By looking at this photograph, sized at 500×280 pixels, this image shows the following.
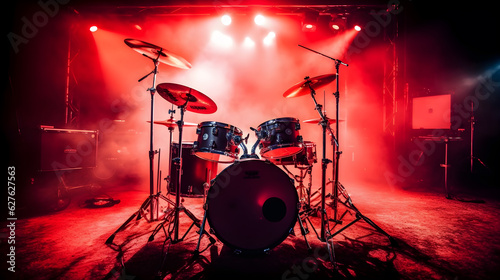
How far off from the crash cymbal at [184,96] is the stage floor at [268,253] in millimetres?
1726

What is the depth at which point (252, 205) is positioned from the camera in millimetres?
2449

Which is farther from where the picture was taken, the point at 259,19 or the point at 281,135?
the point at 259,19

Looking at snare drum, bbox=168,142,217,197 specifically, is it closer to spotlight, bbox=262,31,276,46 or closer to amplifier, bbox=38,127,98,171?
amplifier, bbox=38,127,98,171

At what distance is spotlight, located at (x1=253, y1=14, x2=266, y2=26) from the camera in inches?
257

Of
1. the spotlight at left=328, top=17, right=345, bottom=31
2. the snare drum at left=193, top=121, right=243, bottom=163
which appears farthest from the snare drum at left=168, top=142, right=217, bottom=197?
the spotlight at left=328, top=17, right=345, bottom=31

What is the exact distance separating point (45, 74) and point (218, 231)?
23.2 feet

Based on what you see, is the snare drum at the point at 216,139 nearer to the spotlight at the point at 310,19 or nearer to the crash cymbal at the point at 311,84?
the crash cymbal at the point at 311,84

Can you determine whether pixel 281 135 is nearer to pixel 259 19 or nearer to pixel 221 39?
pixel 259 19

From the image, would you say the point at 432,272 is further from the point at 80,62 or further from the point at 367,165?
the point at 80,62

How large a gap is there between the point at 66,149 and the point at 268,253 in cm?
474

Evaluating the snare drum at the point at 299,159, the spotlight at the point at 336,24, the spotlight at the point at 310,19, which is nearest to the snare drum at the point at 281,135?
the snare drum at the point at 299,159

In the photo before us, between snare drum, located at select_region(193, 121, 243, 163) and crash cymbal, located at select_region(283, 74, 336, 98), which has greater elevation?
crash cymbal, located at select_region(283, 74, 336, 98)

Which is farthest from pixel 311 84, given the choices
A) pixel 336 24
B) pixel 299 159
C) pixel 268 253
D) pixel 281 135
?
pixel 336 24

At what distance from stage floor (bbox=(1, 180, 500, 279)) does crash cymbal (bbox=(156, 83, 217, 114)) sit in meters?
1.73
